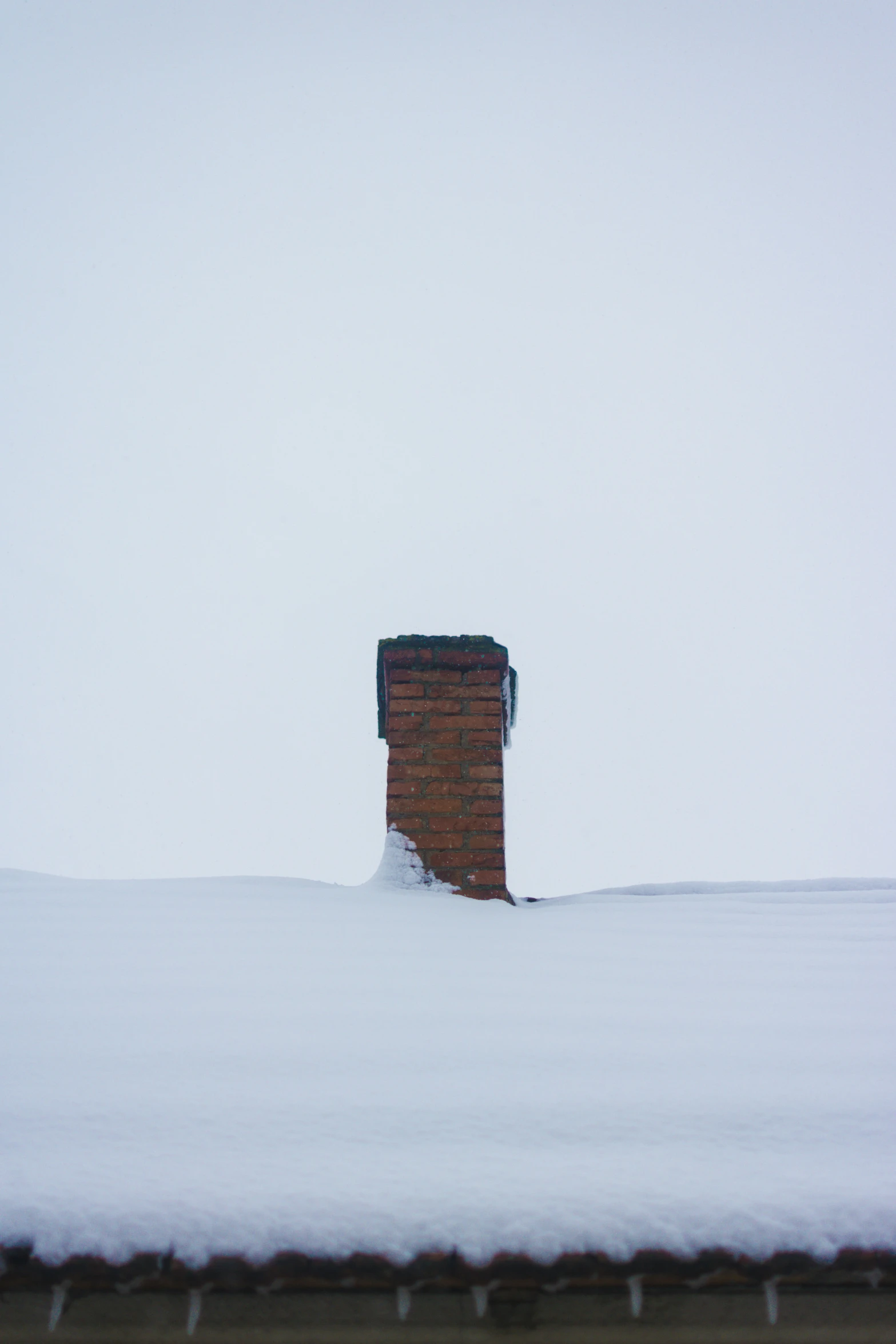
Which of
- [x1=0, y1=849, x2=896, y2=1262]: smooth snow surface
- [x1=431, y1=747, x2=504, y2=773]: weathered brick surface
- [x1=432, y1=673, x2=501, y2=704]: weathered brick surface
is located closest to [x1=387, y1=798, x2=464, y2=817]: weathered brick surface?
[x1=431, y1=747, x2=504, y2=773]: weathered brick surface

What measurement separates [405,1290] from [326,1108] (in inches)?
12.4

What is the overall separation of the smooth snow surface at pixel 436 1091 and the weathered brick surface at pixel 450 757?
58 centimetres

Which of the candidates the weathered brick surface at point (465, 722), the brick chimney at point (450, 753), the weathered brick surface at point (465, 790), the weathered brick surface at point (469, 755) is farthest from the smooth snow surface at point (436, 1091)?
the weathered brick surface at point (465, 722)

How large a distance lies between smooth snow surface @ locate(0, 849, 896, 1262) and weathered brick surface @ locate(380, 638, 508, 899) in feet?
1.91

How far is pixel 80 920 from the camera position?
2.82 metres

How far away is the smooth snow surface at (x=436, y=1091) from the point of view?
1257mm

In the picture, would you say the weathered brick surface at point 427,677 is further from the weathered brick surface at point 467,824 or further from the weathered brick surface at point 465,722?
the weathered brick surface at point 467,824

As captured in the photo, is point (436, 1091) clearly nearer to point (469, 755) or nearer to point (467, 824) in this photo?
point (467, 824)

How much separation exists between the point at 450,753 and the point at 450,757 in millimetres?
15

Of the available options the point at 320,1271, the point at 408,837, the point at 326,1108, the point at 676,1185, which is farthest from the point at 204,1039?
the point at 408,837

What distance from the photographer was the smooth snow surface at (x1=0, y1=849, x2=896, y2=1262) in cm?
126

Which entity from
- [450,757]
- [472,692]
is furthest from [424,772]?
[472,692]

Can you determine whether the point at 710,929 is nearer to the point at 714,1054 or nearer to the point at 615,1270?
the point at 714,1054

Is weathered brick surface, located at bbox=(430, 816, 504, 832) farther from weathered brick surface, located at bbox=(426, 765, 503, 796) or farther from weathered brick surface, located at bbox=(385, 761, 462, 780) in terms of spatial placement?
weathered brick surface, located at bbox=(385, 761, 462, 780)
